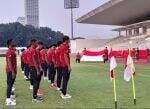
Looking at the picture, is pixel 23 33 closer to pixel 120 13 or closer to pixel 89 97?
pixel 120 13

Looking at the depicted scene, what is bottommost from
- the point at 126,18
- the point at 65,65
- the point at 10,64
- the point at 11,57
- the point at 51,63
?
the point at 51,63

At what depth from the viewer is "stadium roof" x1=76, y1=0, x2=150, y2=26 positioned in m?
68.3

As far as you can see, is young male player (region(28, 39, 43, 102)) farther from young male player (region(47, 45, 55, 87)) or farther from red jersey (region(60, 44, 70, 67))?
young male player (region(47, 45, 55, 87))

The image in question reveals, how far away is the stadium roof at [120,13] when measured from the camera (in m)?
68.3

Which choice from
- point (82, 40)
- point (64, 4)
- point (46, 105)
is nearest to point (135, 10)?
point (82, 40)

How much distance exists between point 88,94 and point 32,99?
2.23 metres

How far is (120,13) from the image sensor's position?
78062mm

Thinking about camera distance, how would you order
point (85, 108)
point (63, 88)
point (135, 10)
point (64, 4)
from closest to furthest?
point (85, 108) → point (63, 88) → point (135, 10) → point (64, 4)

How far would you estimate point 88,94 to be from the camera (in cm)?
1795

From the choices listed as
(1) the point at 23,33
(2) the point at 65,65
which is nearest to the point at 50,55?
(2) the point at 65,65

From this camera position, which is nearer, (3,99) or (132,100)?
(132,100)

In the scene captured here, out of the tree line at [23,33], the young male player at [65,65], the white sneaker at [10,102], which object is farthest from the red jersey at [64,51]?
the tree line at [23,33]

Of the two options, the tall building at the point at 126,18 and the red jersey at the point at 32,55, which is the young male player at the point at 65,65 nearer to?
the red jersey at the point at 32,55

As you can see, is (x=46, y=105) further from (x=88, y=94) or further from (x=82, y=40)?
(x=82, y=40)
